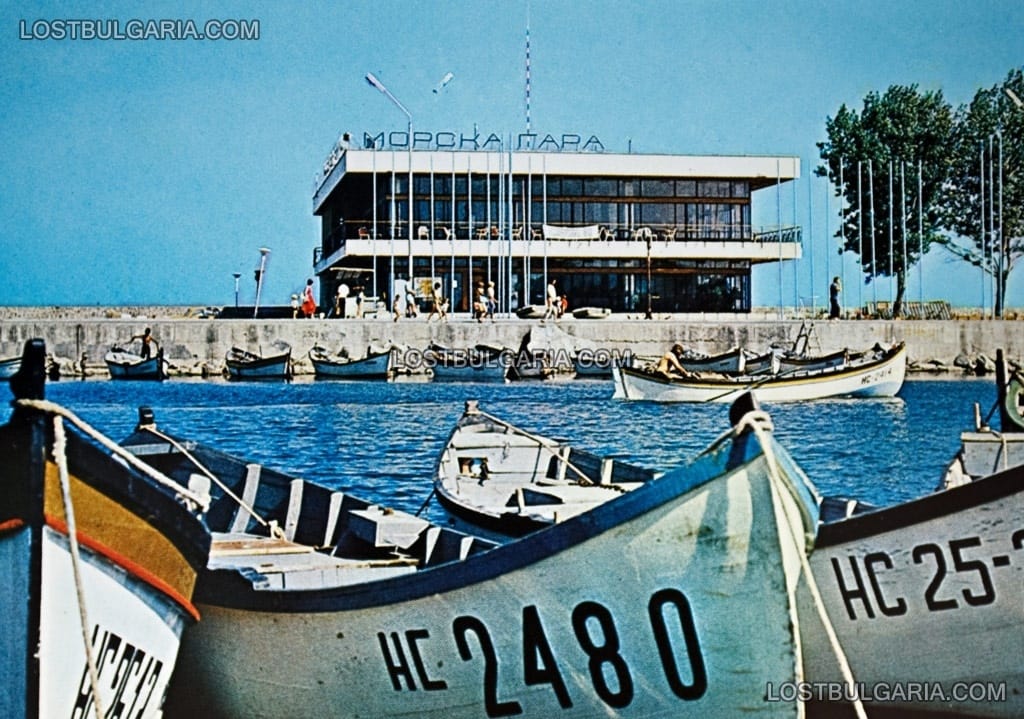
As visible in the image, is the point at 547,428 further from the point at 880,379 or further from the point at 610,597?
the point at 610,597

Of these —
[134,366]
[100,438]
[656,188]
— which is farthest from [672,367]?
[100,438]

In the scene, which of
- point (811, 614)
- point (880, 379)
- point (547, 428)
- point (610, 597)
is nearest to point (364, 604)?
point (610, 597)

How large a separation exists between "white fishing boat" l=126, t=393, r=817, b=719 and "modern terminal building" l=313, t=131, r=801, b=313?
5302 cm

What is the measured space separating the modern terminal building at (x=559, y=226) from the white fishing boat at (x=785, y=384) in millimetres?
22566

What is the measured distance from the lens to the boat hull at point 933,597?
7.76 meters

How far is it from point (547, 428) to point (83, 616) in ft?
79.6

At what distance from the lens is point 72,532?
7012mm

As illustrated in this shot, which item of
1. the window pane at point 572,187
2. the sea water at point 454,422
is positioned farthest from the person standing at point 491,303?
the sea water at point 454,422

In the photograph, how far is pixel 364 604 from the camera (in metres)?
7.47

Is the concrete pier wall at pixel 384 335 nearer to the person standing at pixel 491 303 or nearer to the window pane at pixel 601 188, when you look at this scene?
the person standing at pixel 491 303

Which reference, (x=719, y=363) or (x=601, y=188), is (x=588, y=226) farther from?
→ (x=719, y=363)

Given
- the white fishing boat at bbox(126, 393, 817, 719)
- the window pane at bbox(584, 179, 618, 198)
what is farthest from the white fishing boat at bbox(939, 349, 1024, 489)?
the window pane at bbox(584, 179, 618, 198)

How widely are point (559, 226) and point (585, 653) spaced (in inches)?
2254

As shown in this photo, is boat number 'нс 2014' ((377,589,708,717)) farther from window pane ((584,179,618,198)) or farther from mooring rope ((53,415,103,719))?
window pane ((584,179,618,198))
